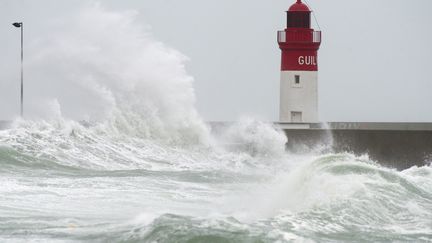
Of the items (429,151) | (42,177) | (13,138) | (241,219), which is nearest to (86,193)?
(42,177)

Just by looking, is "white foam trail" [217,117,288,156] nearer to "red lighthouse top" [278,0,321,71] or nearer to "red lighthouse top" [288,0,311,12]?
"red lighthouse top" [278,0,321,71]

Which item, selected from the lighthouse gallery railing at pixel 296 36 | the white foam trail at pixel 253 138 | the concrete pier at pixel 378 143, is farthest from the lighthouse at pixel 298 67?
the concrete pier at pixel 378 143

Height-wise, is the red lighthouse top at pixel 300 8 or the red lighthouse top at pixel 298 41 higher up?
the red lighthouse top at pixel 300 8

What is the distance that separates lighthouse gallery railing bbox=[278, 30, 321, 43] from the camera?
66.0 feet

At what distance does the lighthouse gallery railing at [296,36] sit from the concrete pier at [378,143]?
1.82 metres

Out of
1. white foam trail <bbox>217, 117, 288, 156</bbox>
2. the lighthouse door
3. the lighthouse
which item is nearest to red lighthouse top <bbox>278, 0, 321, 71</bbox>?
the lighthouse

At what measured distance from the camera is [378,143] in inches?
674

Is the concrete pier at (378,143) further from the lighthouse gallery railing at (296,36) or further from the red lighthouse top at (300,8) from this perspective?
the red lighthouse top at (300,8)

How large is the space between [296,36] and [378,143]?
377 centimetres

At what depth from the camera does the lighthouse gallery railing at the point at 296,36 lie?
66.0ft

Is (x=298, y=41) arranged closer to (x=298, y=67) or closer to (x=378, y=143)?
(x=298, y=67)

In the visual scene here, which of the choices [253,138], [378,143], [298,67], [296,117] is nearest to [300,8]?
[298,67]

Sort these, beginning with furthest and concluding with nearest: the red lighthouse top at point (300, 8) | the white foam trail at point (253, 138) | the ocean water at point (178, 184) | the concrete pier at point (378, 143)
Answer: the red lighthouse top at point (300, 8)
the white foam trail at point (253, 138)
the concrete pier at point (378, 143)
the ocean water at point (178, 184)

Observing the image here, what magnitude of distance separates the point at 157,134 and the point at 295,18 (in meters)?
3.39
